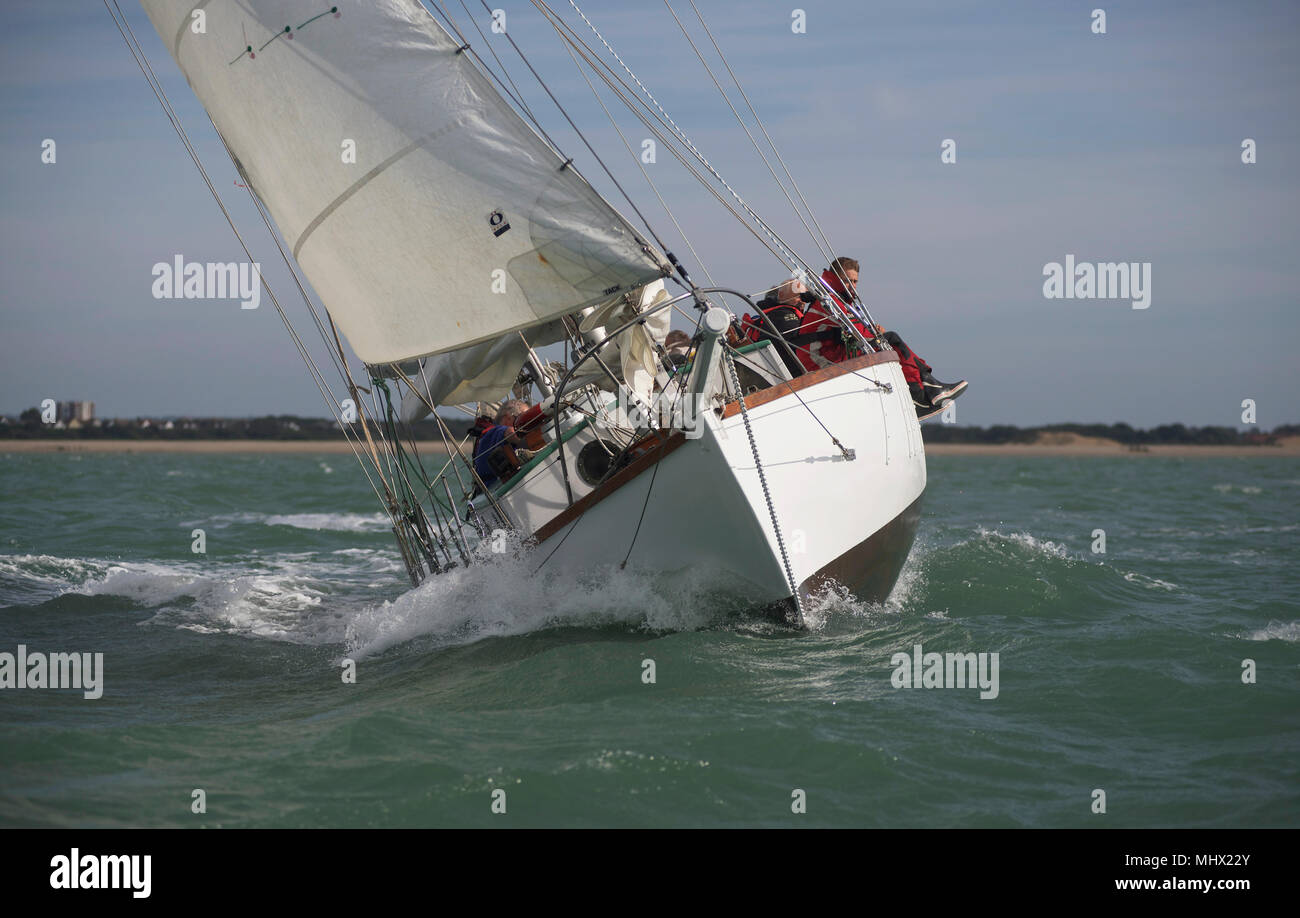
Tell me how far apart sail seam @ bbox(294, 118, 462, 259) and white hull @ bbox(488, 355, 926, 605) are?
7.27ft

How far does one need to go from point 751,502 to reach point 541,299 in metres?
1.82

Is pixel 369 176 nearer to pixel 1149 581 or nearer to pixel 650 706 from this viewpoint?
pixel 650 706

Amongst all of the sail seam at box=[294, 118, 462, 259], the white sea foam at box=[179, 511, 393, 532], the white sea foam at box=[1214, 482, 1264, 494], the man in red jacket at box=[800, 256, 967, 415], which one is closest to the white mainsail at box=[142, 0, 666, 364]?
the sail seam at box=[294, 118, 462, 259]

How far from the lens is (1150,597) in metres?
10.1

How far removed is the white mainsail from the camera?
707 centimetres

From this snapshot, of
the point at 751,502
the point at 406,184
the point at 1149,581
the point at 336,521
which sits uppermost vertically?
the point at 406,184

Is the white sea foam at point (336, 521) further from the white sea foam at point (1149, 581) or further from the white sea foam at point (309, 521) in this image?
the white sea foam at point (1149, 581)

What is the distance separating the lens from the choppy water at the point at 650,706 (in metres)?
4.78

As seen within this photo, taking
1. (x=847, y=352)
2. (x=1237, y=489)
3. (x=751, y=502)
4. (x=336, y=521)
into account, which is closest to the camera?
(x=751, y=502)

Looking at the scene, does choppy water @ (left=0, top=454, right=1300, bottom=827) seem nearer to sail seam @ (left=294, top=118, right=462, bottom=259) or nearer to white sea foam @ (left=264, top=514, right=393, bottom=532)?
sail seam @ (left=294, top=118, right=462, bottom=259)

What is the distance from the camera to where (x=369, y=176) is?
747 cm

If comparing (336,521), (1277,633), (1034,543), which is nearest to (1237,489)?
(1034,543)
